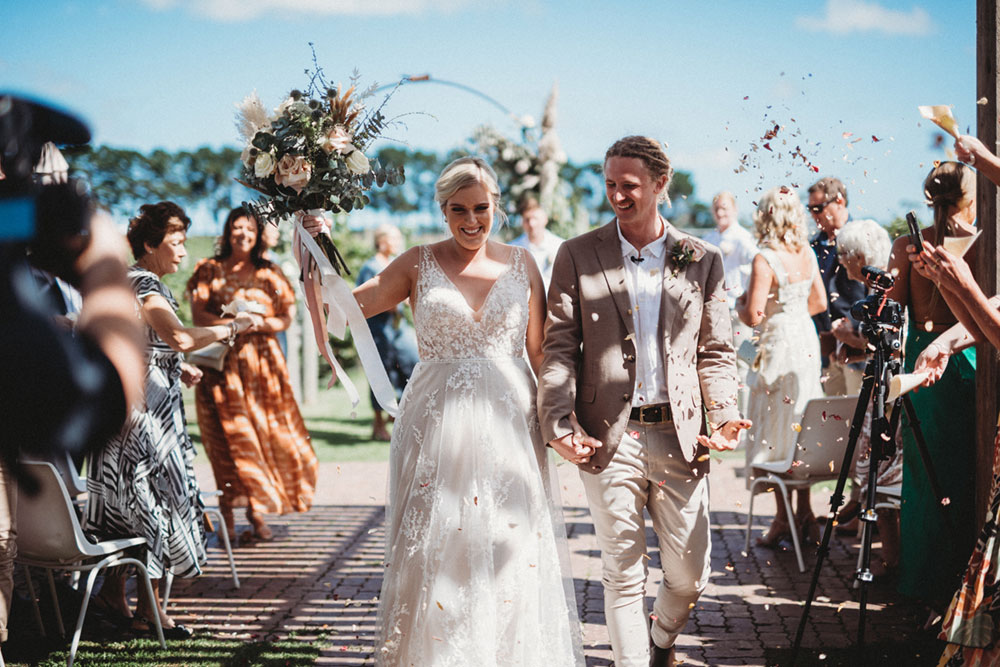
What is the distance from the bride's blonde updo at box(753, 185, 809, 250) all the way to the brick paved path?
2134mm

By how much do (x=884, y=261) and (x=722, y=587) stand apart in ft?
7.67

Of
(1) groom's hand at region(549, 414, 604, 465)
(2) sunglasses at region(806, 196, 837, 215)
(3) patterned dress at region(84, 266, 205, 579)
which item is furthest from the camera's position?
(2) sunglasses at region(806, 196, 837, 215)

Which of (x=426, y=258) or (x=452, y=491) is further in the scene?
(x=426, y=258)

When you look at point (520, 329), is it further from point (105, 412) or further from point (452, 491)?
point (105, 412)

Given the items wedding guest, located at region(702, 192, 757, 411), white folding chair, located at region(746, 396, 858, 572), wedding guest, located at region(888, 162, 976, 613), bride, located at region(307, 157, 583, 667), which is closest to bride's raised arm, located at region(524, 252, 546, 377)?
bride, located at region(307, 157, 583, 667)

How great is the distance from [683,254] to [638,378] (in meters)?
0.54

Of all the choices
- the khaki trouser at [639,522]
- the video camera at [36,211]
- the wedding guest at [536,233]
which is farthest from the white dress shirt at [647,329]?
the wedding guest at [536,233]

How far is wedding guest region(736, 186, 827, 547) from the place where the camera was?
234 inches

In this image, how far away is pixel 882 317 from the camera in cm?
366

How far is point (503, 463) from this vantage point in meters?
3.66

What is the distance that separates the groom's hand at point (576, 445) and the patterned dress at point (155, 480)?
7.57 feet

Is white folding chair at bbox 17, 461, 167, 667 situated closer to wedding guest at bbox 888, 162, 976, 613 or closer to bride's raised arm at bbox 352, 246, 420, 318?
bride's raised arm at bbox 352, 246, 420, 318

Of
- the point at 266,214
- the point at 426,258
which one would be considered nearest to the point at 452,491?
the point at 426,258

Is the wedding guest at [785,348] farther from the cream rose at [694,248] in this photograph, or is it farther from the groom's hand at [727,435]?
the groom's hand at [727,435]
